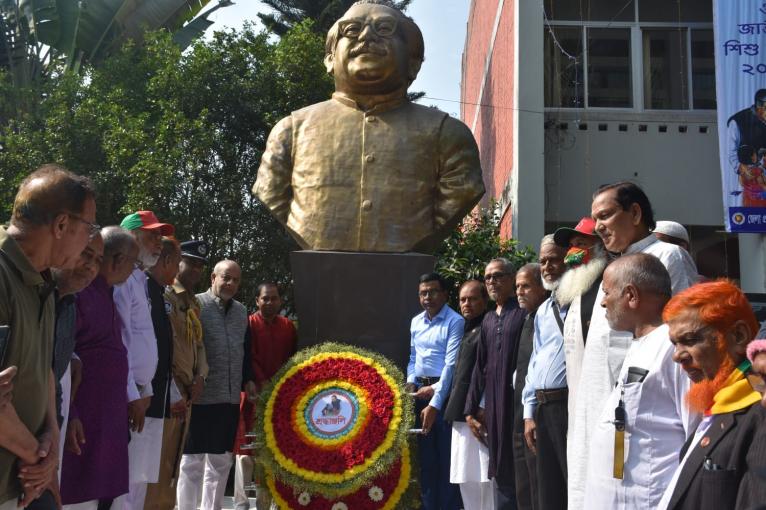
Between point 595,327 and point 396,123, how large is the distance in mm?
3656

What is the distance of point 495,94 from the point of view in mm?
17781

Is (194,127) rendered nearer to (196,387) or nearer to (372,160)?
(372,160)

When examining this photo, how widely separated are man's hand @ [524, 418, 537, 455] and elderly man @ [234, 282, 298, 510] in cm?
268

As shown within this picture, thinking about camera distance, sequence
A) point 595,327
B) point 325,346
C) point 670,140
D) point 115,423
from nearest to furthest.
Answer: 1. point 595,327
2. point 115,423
3. point 325,346
4. point 670,140

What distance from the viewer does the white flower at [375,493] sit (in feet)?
18.5

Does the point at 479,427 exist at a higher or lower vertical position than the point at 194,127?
lower

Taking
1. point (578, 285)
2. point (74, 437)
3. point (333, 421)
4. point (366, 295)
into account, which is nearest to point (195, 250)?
point (366, 295)

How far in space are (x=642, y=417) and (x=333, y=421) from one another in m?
2.96

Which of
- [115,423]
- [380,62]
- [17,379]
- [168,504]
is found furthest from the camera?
[380,62]

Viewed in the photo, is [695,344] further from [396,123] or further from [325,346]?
[396,123]

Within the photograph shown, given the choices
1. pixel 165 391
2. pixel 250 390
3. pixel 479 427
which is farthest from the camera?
pixel 250 390

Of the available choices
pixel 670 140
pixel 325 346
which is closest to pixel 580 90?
pixel 670 140

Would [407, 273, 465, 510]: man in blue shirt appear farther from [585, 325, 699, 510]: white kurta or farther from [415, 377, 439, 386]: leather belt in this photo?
[585, 325, 699, 510]: white kurta

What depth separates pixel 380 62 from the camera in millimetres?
7059
